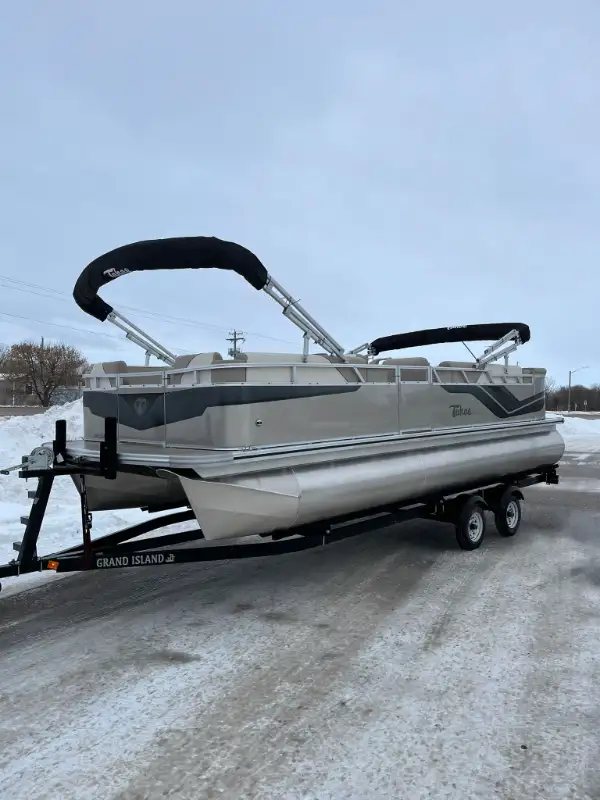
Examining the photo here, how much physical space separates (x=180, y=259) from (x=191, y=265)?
100 millimetres

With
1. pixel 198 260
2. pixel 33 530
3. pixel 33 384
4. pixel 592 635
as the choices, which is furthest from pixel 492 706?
pixel 33 384

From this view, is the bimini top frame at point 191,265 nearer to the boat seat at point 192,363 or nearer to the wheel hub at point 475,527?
the boat seat at point 192,363

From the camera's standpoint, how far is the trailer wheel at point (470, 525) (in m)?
6.88

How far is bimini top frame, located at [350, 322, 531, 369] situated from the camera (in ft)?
26.1

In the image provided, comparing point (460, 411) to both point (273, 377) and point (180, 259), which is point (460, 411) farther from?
point (180, 259)

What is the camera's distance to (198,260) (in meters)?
5.00

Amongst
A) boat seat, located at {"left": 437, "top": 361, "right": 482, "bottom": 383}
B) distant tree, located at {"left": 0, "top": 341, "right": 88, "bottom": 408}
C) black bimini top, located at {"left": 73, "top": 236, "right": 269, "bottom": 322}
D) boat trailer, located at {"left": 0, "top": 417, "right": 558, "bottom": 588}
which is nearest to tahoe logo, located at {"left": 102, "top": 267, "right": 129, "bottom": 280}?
black bimini top, located at {"left": 73, "top": 236, "right": 269, "bottom": 322}

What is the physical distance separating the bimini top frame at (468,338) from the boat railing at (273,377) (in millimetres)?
476

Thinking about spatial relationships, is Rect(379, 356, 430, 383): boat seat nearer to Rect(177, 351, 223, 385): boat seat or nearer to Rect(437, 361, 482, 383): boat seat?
Rect(437, 361, 482, 383): boat seat

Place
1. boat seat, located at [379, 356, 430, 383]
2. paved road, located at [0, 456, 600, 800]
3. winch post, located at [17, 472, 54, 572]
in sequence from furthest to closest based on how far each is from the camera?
boat seat, located at [379, 356, 430, 383] → winch post, located at [17, 472, 54, 572] → paved road, located at [0, 456, 600, 800]

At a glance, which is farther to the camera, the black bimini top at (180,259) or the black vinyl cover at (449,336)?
the black vinyl cover at (449,336)

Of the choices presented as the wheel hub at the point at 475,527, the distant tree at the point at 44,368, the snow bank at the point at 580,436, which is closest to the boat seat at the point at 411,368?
the wheel hub at the point at 475,527

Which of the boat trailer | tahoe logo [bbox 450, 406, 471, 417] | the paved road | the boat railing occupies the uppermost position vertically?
the boat railing

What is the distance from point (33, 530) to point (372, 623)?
2.65 m
